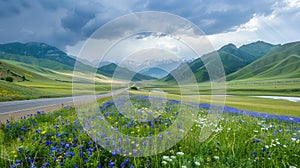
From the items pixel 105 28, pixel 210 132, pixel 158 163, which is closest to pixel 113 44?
pixel 105 28

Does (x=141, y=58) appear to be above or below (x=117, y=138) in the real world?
above

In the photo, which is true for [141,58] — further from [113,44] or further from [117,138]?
[117,138]

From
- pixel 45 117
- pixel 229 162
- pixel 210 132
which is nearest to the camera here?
pixel 229 162

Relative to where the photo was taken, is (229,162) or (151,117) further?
(151,117)

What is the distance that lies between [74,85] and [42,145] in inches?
64.0

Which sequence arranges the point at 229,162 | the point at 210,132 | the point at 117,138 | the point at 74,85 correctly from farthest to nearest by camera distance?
the point at 210,132
the point at 74,85
the point at 117,138
the point at 229,162

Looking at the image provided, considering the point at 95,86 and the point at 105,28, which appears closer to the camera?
the point at 105,28

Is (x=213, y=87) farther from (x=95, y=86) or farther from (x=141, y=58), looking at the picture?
(x=95, y=86)

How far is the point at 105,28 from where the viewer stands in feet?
15.8

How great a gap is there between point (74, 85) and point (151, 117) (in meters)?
3.36

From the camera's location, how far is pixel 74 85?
18.7ft

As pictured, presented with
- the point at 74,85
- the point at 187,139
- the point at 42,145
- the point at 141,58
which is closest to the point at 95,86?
the point at 74,85

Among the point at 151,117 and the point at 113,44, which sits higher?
the point at 113,44

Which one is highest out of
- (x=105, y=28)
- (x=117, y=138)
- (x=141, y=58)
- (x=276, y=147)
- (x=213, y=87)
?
(x=105, y=28)
